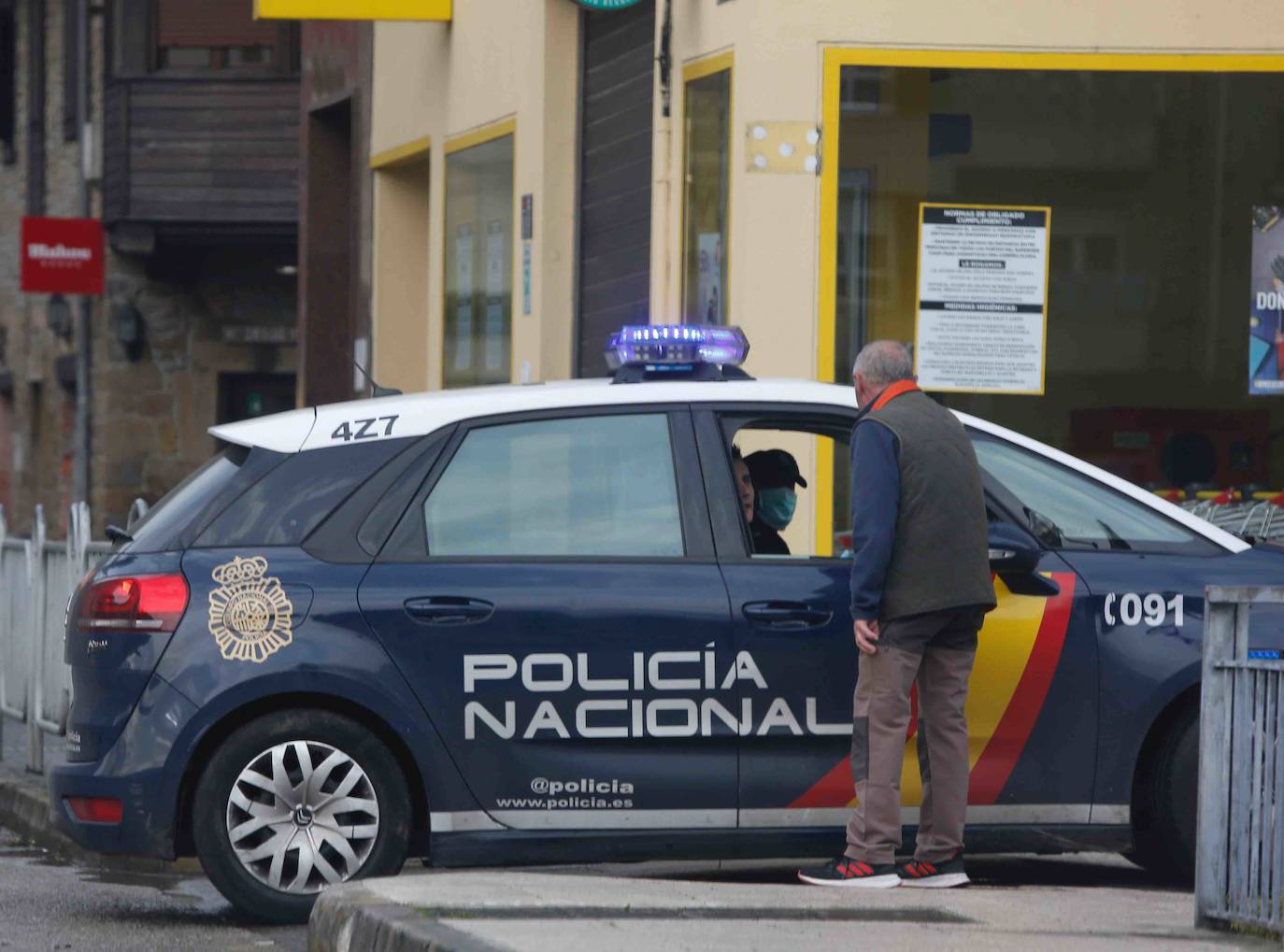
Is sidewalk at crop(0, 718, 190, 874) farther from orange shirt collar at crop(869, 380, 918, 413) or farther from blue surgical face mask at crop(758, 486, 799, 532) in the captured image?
orange shirt collar at crop(869, 380, 918, 413)

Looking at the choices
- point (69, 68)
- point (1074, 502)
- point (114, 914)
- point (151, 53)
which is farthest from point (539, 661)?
point (69, 68)

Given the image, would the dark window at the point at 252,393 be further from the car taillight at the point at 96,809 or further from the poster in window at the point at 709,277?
the car taillight at the point at 96,809

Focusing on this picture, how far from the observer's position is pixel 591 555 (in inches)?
288

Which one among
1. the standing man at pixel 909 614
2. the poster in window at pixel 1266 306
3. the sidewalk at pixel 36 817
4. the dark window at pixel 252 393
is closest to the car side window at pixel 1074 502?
the standing man at pixel 909 614

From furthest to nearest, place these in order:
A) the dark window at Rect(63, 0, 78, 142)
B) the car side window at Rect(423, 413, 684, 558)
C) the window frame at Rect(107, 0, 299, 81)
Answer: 1. the dark window at Rect(63, 0, 78, 142)
2. the window frame at Rect(107, 0, 299, 81)
3. the car side window at Rect(423, 413, 684, 558)

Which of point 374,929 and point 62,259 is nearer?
point 374,929

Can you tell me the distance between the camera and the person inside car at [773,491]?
7668 mm

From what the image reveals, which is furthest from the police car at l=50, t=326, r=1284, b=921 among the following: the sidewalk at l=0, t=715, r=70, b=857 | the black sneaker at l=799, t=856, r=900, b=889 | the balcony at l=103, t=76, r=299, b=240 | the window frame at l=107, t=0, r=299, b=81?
the window frame at l=107, t=0, r=299, b=81

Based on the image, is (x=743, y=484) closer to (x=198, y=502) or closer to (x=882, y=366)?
(x=882, y=366)

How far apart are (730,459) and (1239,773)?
6.86 feet

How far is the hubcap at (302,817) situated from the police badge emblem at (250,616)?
306 millimetres

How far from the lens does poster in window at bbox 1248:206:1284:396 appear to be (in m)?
11.7

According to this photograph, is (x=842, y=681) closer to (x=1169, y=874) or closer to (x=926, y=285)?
(x=1169, y=874)

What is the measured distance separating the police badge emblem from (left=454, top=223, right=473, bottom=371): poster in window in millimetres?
9693
